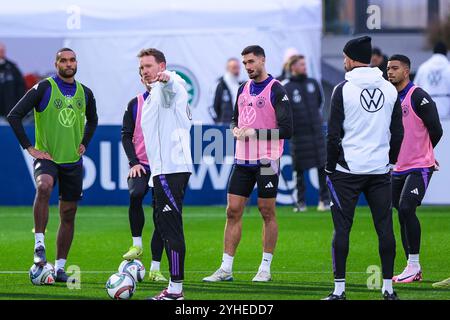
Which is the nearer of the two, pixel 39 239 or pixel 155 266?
pixel 39 239

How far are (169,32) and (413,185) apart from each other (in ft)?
39.6

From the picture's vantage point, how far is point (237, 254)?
46.5 feet

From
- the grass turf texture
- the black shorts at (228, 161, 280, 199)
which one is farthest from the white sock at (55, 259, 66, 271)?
the black shorts at (228, 161, 280, 199)

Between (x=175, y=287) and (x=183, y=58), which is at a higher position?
(x=183, y=58)

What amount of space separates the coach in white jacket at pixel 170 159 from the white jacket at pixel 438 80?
35.1 feet

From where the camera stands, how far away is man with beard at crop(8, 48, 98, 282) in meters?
11.8

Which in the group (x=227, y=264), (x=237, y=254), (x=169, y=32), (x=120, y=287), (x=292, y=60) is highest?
(x=169, y=32)

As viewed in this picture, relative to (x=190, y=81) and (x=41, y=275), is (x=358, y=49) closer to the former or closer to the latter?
(x=41, y=275)

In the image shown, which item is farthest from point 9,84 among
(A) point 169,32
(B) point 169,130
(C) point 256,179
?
(B) point 169,130

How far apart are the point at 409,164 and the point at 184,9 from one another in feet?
39.0

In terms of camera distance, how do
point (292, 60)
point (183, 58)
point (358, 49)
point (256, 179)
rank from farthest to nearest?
point (183, 58), point (292, 60), point (256, 179), point (358, 49)

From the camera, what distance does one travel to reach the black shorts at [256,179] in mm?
12125

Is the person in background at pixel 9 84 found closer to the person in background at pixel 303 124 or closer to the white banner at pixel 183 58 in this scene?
the white banner at pixel 183 58

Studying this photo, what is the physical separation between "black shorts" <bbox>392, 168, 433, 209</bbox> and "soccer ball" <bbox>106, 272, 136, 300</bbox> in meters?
3.14
